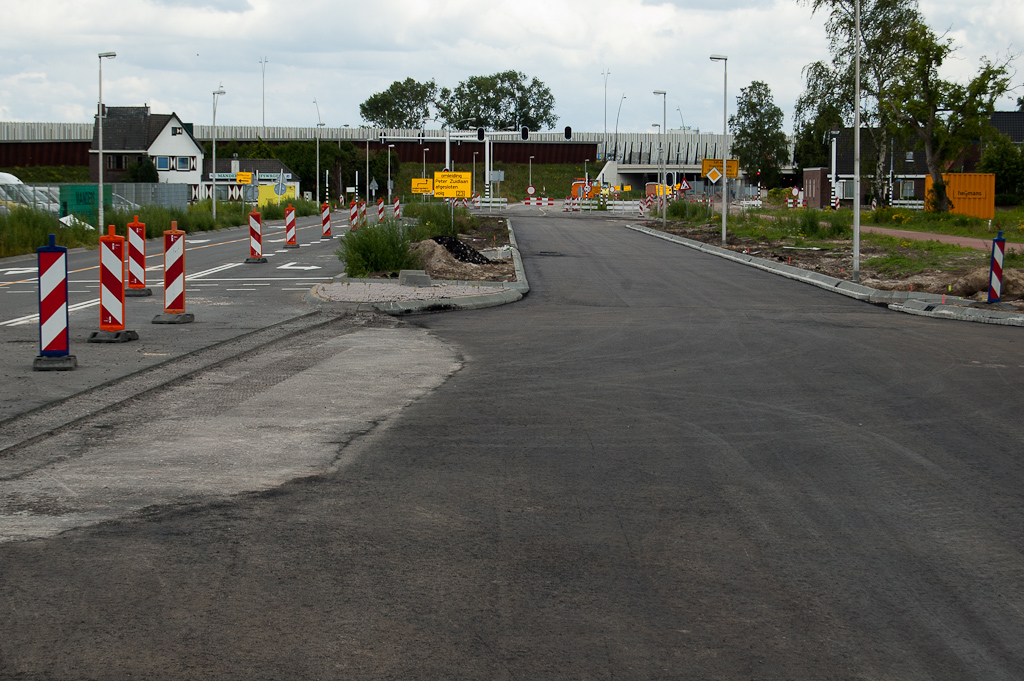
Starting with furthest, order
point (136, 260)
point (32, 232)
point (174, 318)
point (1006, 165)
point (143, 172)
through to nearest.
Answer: point (143, 172) < point (1006, 165) < point (32, 232) < point (136, 260) < point (174, 318)

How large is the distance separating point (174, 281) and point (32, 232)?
1983cm

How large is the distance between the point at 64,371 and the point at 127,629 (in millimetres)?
7208

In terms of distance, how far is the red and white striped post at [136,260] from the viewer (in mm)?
16828

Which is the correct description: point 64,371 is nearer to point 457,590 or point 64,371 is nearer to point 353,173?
point 457,590

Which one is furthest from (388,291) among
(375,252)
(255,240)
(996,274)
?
(255,240)

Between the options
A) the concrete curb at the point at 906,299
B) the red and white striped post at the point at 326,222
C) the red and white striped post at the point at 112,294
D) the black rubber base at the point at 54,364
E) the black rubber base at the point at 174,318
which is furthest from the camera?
the red and white striped post at the point at 326,222

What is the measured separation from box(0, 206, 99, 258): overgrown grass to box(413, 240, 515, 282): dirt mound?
1263 centimetres

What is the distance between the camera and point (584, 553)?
543cm

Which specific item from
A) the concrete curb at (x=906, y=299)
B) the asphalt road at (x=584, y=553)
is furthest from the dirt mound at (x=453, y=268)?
the asphalt road at (x=584, y=553)

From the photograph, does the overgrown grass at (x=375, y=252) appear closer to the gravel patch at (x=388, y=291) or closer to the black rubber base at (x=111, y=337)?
the gravel patch at (x=388, y=291)

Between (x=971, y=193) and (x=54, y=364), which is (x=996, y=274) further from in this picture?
(x=971, y=193)

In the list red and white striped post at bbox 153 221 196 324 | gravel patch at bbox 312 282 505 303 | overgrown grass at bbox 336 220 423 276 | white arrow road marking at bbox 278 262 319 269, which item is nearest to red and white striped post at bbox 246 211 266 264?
white arrow road marking at bbox 278 262 319 269

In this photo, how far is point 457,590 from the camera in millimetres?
4883

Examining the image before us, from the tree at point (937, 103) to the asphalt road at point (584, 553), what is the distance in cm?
4599
